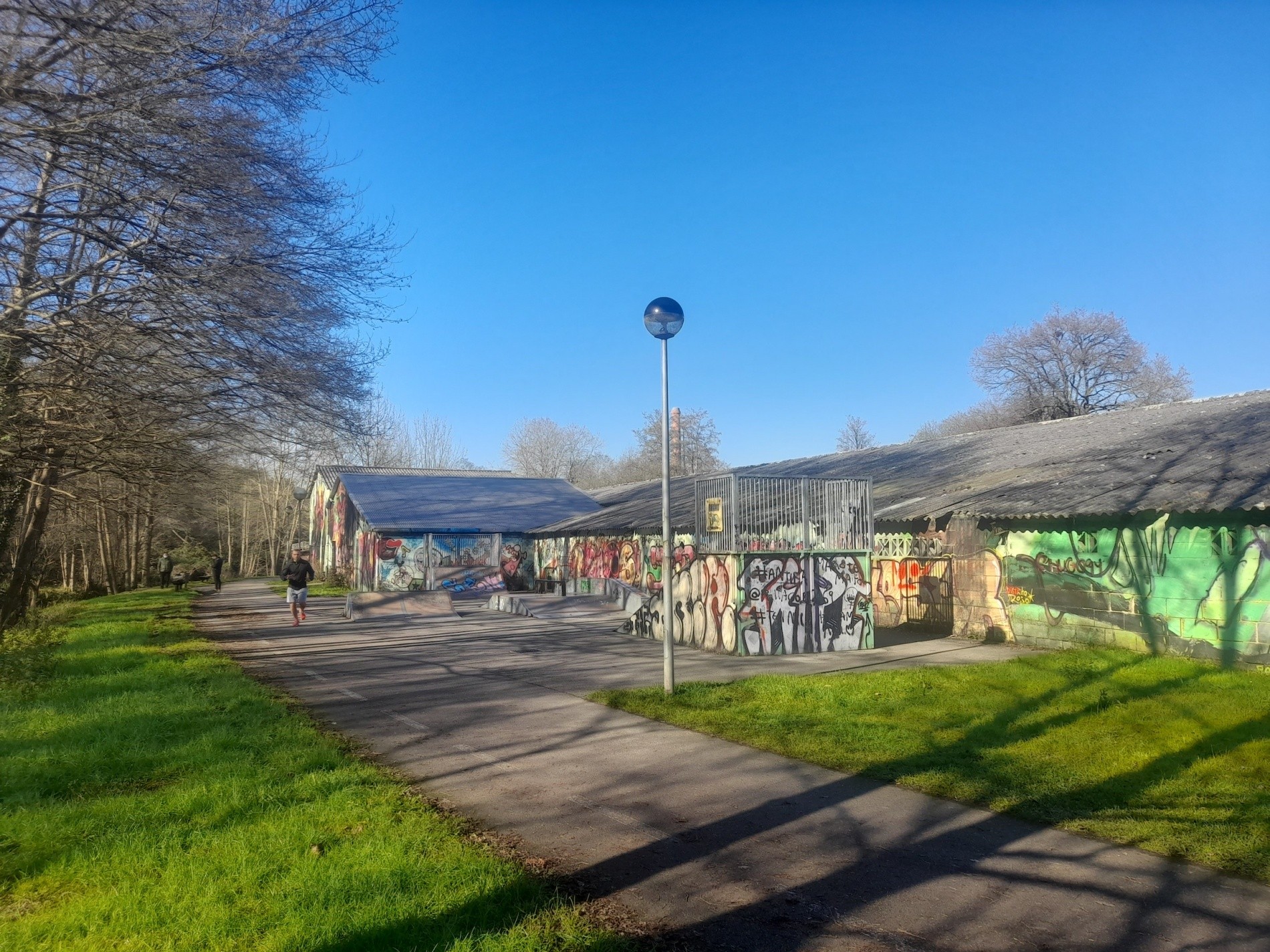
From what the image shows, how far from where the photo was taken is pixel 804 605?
14602 millimetres

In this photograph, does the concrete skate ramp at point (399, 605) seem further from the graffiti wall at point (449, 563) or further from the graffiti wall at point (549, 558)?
the graffiti wall at point (449, 563)

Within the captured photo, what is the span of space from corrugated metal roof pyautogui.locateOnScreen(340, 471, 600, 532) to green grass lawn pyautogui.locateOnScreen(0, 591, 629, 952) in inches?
973

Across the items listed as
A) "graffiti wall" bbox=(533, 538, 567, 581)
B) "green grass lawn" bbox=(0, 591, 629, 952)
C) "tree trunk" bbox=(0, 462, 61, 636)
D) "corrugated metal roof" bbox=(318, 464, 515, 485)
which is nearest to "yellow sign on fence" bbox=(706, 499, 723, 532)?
"green grass lawn" bbox=(0, 591, 629, 952)

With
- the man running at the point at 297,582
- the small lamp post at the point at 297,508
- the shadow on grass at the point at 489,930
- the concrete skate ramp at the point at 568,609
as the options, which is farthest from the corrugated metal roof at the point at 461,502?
the shadow on grass at the point at 489,930

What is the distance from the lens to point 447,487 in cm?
3950

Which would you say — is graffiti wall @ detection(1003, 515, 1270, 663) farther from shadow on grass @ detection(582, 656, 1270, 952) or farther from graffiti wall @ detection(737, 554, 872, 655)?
shadow on grass @ detection(582, 656, 1270, 952)

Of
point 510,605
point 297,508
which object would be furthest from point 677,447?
point 510,605

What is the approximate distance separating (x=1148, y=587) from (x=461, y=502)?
27.3 metres

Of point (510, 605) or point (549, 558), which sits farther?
point (549, 558)

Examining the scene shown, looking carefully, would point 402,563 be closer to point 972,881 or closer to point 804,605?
point 804,605

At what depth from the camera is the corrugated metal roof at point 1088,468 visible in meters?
13.3

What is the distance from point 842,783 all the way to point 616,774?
1.74 m

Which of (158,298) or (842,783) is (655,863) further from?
(158,298)

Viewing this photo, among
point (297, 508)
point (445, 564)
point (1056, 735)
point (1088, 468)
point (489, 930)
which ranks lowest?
point (1056, 735)
